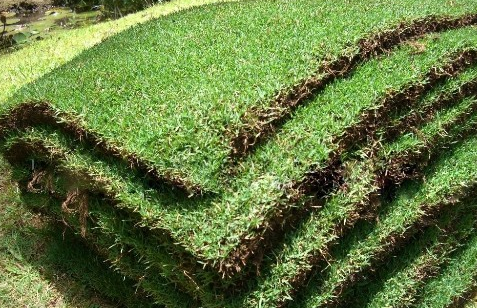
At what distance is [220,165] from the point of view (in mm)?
2244

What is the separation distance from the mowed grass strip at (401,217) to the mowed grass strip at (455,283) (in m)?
0.40

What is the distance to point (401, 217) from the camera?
266cm

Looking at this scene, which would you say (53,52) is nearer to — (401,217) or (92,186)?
(92,186)

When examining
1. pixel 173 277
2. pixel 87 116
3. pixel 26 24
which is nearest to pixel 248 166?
pixel 173 277

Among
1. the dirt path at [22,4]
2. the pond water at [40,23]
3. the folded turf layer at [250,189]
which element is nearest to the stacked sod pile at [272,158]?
the folded turf layer at [250,189]

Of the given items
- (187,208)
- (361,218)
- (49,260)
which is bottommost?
(49,260)

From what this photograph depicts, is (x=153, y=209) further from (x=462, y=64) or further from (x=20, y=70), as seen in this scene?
(x=20, y=70)

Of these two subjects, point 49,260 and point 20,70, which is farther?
point 20,70

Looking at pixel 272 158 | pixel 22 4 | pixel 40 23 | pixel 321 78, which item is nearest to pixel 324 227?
pixel 272 158

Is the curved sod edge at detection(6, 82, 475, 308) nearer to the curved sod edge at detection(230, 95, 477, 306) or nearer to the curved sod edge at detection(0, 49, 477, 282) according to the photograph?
the curved sod edge at detection(230, 95, 477, 306)

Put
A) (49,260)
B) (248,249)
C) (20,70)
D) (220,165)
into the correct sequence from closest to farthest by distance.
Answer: (248,249) < (220,165) < (49,260) < (20,70)

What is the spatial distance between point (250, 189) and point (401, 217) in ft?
3.07

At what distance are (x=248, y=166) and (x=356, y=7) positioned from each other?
184 centimetres

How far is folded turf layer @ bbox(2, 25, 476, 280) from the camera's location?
6.79 ft
